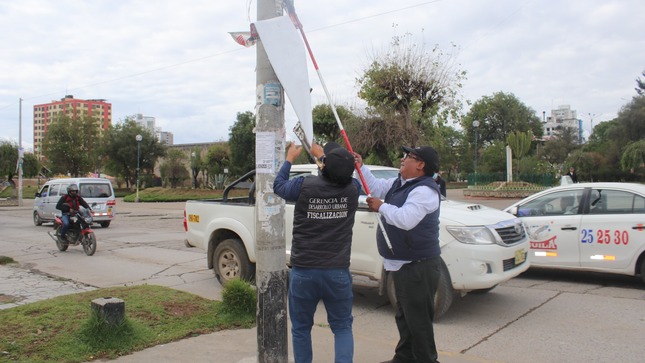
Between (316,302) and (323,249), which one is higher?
(323,249)

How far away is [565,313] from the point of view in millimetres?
6523

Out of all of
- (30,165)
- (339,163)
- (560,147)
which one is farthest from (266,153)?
(560,147)

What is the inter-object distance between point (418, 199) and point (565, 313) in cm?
388

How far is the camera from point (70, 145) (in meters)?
50.6

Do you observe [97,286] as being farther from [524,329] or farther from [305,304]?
[524,329]

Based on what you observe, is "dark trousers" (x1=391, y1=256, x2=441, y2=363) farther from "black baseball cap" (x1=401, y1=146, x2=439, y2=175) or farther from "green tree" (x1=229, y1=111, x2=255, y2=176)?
"green tree" (x1=229, y1=111, x2=255, y2=176)

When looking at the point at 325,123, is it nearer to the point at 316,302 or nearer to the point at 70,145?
the point at 70,145

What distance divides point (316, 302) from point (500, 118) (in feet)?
287

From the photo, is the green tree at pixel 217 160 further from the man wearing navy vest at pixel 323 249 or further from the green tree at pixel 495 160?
the man wearing navy vest at pixel 323 249

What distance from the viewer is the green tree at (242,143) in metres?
53.5

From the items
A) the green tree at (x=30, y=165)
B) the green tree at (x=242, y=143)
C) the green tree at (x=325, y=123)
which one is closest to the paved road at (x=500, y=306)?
the green tree at (x=325, y=123)

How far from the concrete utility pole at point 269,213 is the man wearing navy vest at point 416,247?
796 mm

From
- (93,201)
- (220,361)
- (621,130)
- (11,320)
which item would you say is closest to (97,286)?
(11,320)

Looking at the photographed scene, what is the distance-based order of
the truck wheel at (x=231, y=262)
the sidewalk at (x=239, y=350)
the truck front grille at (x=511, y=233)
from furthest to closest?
the truck wheel at (x=231, y=262) < the truck front grille at (x=511, y=233) < the sidewalk at (x=239, y=350)
